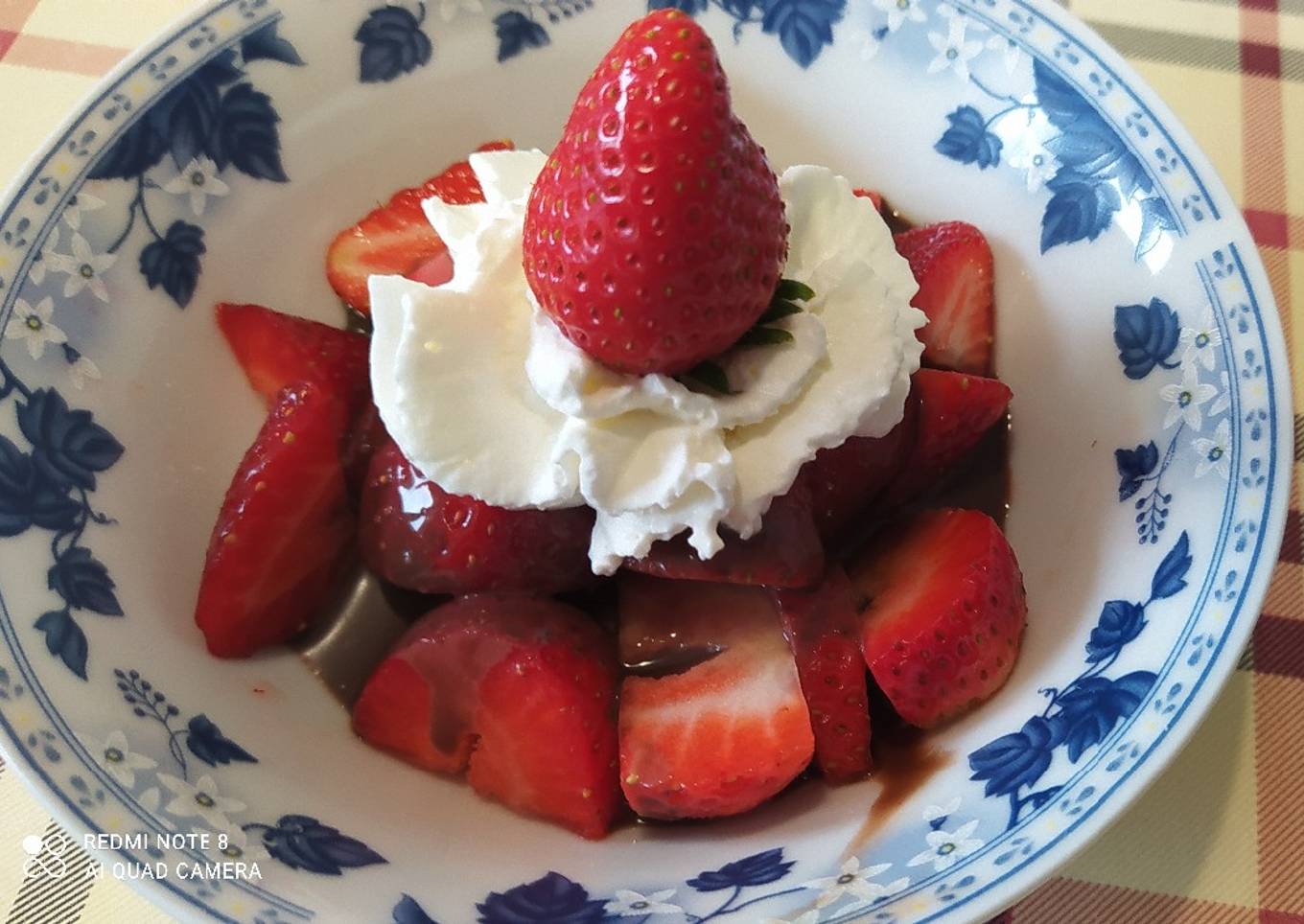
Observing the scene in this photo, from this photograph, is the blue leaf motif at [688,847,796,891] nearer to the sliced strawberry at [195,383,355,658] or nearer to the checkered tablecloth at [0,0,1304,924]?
the checkered tablecloth at [0,0,1304,924]

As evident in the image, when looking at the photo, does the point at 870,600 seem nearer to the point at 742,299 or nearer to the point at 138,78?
the point at 742,299

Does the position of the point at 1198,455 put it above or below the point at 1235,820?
above

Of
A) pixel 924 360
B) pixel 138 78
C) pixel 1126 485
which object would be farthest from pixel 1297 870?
pixel 138 78

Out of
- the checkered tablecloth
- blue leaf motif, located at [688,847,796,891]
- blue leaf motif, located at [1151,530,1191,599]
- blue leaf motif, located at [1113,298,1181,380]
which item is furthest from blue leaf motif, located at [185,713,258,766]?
blue leaf motif, located at [1113,298,1181,380]

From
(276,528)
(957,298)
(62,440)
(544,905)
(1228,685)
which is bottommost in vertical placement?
(544,905)

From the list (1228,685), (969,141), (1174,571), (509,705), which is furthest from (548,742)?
(969,141)

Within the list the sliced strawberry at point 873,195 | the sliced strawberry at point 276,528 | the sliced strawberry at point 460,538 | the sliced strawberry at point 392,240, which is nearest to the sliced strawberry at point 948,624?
the sliced strawberry at point 460,538

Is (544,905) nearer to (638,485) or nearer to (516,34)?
(638,485)
